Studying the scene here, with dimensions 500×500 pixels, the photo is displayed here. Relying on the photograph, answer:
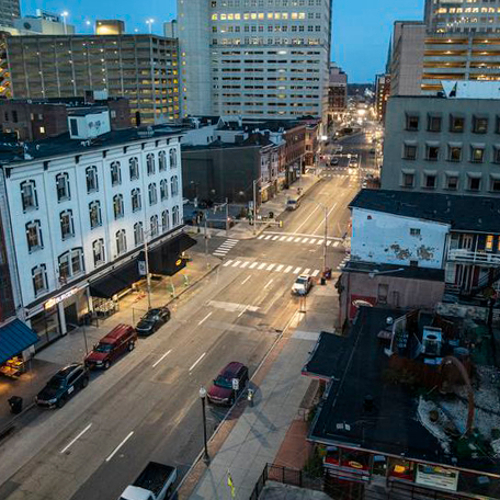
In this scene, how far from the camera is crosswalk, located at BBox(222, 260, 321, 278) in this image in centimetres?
5853

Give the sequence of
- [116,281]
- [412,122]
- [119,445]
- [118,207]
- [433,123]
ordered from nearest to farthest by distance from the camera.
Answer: [119,445]
[116,281]
[118,207]
[433,123]
[412,122]

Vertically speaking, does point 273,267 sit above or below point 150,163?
below

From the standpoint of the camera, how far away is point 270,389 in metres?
34.8

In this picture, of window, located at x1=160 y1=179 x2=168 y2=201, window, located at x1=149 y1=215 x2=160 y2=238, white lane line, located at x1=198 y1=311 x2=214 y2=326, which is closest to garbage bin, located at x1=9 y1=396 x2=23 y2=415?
white lane line, located at x1=198 y1=311 x2=214 y2=326

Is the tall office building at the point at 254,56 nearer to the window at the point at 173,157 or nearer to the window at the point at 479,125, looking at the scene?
the window at the point at 173,157

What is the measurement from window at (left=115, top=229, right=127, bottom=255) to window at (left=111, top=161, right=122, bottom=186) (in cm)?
460

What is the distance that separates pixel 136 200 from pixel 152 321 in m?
14.4

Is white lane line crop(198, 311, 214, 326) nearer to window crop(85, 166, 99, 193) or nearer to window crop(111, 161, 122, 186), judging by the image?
window crop(85, 166, 99, 193)

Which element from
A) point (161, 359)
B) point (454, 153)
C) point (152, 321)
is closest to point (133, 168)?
point (152, 321)

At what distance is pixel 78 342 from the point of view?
4159cm

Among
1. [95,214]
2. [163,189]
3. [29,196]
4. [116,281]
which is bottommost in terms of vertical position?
[116,281]

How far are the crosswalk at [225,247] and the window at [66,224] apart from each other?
24289 millimetres

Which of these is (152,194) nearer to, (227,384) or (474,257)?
(227,384)

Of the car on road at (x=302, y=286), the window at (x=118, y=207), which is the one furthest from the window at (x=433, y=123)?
the window at (x=118, y=207)
